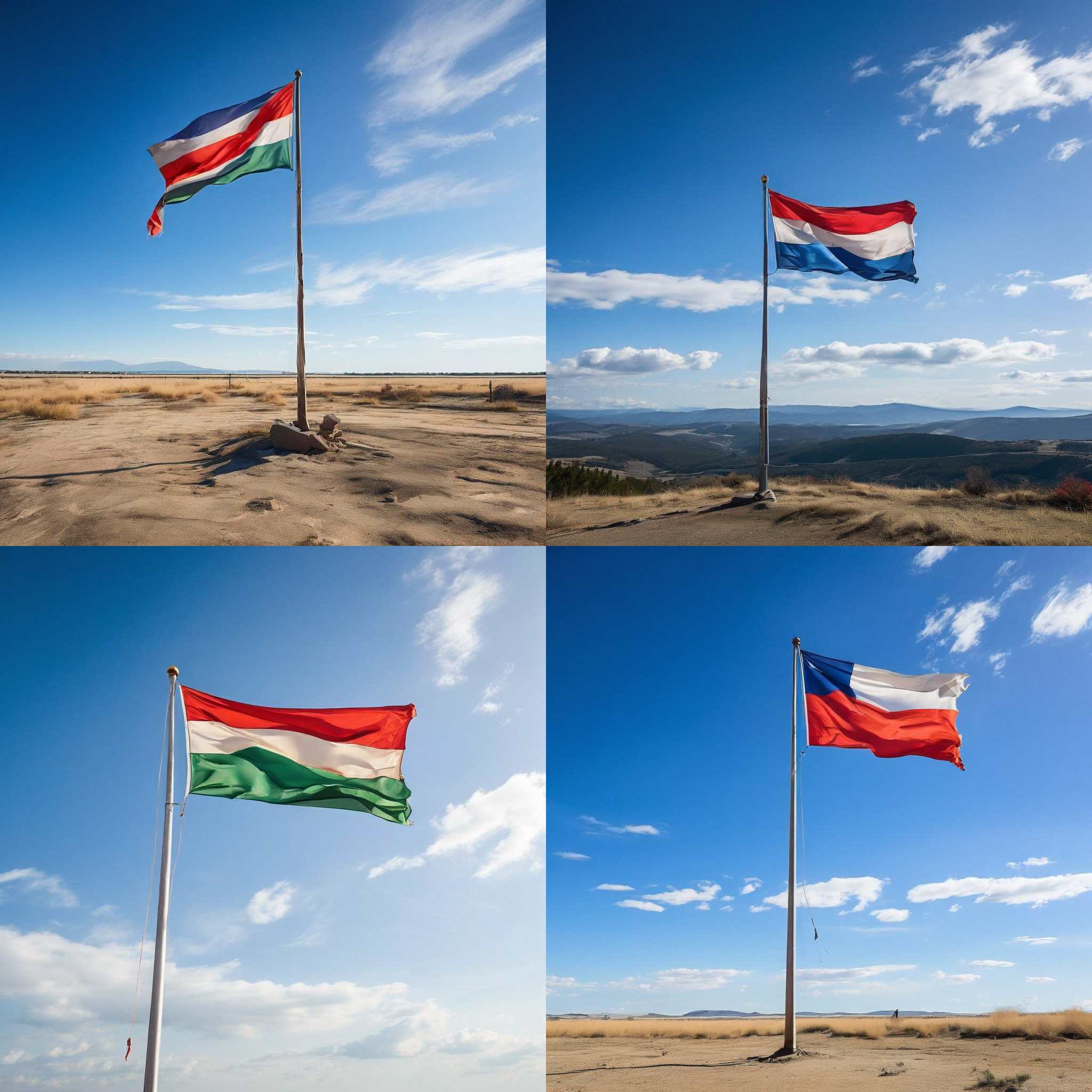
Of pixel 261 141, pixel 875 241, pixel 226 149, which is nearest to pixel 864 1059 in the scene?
pixel 875 241

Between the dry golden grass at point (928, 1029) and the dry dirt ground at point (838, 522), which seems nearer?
the dry dirt ground at point (838, 522)

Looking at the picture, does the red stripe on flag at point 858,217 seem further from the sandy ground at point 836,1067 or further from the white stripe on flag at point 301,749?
the sandy ground at point 836,1067

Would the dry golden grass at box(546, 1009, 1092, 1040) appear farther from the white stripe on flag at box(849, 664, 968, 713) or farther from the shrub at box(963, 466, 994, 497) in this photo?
the shrub at box(963, 466, 994, 497)

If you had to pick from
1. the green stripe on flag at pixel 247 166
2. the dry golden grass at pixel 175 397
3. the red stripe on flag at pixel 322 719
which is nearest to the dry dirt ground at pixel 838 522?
the red stripe on flag at pixel 322 719

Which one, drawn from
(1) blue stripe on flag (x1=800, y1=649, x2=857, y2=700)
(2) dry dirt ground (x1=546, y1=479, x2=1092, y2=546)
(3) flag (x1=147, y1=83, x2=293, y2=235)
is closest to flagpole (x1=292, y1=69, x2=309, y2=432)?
(3) flag (x1=147, y1=83, x2=293, y2=235)

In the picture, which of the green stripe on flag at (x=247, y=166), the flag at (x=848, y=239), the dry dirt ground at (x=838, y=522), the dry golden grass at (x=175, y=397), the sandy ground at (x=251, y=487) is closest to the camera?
the sandy ground at (x=251, y=487)

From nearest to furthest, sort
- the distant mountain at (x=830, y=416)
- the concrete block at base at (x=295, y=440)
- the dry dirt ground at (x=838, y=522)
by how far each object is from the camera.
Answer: the dry dirt ground at (x=838, y=522)
the concrete block at base at (x=295, y=440)
the distant mountain at (x=830, y=416)
